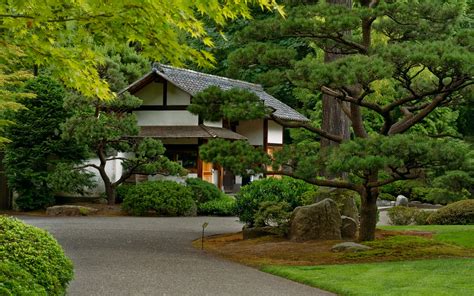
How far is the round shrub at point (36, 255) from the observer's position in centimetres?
640

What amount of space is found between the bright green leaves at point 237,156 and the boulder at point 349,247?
74.6 inches

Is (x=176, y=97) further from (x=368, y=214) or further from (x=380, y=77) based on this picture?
(x=380, y=77)

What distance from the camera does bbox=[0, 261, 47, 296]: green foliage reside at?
5.54 meters

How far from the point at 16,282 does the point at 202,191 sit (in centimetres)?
1770

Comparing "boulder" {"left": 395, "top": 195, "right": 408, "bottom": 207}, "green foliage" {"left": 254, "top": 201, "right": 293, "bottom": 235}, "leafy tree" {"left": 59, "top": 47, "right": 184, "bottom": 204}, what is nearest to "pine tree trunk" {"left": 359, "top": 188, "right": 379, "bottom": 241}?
"green foliage" {"left": 254, "top": 201, "right": 293, "bottom": 235}

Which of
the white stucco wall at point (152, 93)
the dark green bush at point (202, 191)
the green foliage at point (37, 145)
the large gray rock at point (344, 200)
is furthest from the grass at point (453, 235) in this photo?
the white stucco wall at point (152, 93)

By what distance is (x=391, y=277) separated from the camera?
9.45 metres

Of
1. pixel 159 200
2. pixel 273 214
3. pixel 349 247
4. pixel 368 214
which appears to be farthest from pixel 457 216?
pixel 159 200

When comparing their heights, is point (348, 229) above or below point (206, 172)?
below

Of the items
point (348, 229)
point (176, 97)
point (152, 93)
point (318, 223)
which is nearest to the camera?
point (318, 223)

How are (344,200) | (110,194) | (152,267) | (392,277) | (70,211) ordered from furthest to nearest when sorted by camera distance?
(110,194), (70,211), (344,200), (152,267), (392,277)

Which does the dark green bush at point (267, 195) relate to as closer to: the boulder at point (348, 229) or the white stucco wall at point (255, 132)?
the boulder at point (348, 229)

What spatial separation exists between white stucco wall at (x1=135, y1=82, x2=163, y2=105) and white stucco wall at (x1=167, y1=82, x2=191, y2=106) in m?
0.38

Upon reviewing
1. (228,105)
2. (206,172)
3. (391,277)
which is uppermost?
(228,105)
